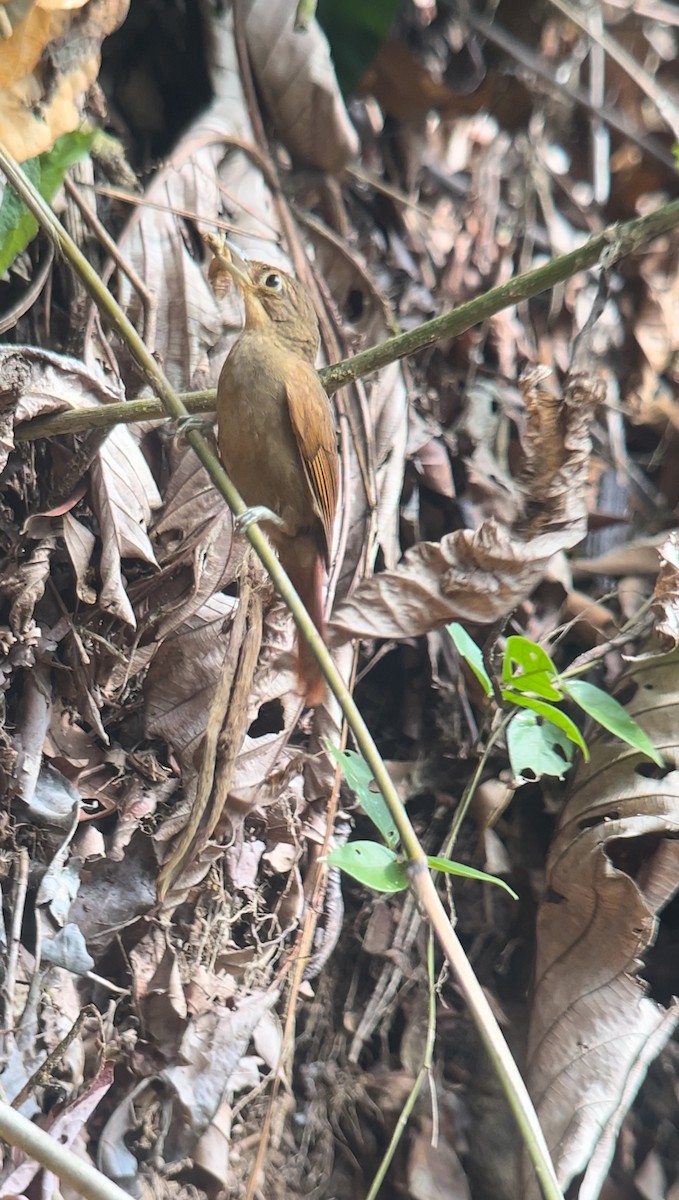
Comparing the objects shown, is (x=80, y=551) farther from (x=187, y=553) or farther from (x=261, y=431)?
(x=261, y=431)

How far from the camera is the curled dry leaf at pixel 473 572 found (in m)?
1.72

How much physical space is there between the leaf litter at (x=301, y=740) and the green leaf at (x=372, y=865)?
35 centimetres

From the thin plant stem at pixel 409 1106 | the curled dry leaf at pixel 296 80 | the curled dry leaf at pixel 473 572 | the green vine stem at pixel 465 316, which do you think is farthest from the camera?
the curled dry leaf at pixel 296 80

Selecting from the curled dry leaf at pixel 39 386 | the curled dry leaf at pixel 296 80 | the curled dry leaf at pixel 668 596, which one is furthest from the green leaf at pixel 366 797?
the curled dry leaf at pixel 296 80

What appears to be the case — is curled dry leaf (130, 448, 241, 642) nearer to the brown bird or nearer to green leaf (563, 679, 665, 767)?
the brown bird

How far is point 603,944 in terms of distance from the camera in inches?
64.1

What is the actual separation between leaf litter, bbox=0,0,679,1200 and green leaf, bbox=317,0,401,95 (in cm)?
3

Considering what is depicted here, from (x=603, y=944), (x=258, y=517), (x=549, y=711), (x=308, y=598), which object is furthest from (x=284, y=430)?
(x=603, y=944)

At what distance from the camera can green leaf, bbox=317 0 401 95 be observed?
2.17 m

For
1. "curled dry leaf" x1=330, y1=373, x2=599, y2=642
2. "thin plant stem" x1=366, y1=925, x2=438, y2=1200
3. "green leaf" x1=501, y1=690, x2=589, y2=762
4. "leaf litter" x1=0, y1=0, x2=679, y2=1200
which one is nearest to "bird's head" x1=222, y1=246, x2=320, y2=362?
"leaf litter" x1=0, y1=0, x2=679, y2=1200

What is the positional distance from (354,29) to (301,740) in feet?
5.19

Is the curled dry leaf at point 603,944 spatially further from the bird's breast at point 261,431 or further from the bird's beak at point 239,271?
the bird's beak at point 239,271

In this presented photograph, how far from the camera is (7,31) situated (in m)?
1.25

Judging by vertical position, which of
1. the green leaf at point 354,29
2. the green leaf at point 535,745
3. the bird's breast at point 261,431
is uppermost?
the green leaf at point 354,29
